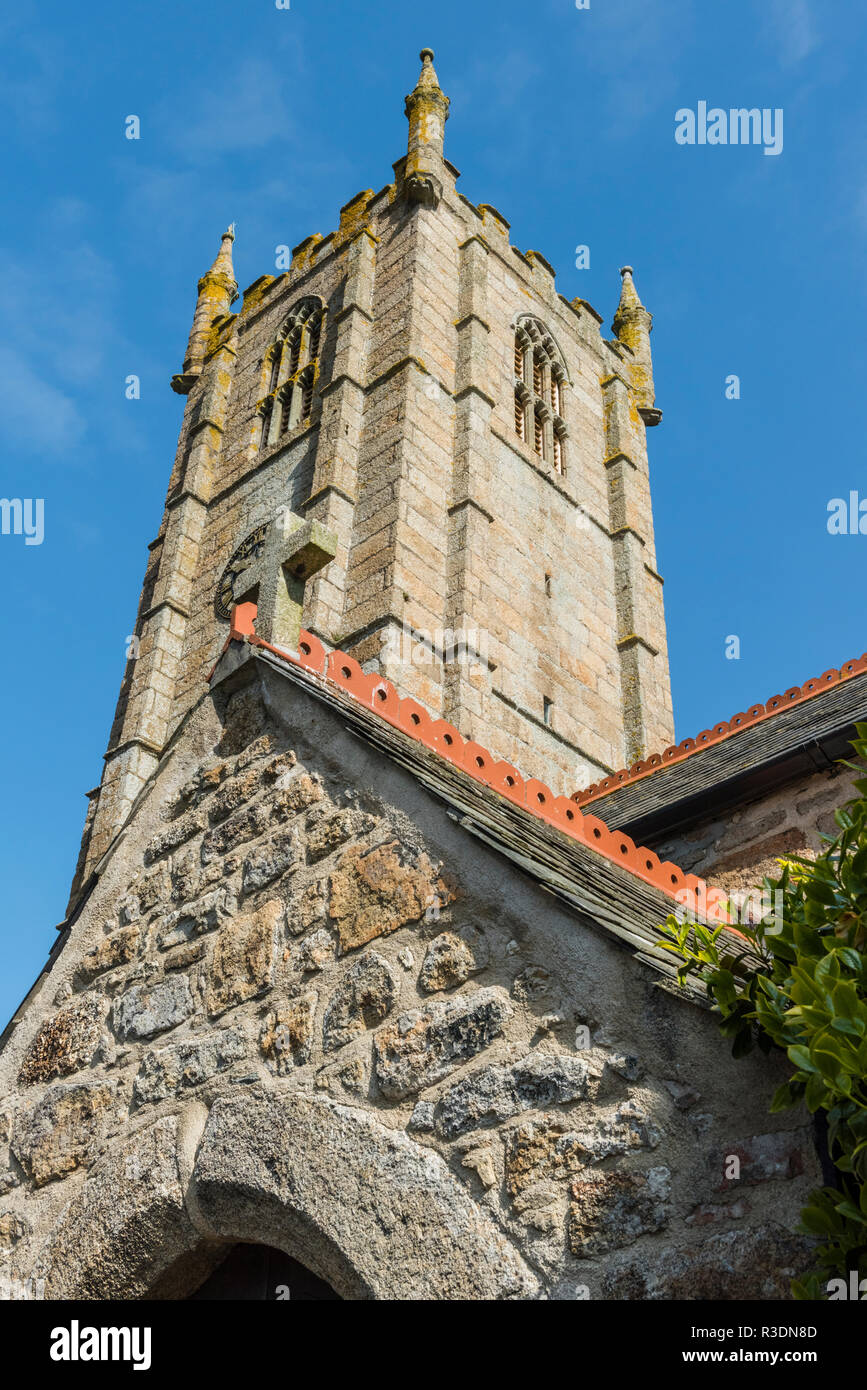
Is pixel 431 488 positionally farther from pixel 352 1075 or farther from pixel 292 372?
pixel 352 1075

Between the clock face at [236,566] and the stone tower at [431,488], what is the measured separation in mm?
53

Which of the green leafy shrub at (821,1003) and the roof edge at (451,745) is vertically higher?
the roof edge at (451,745)

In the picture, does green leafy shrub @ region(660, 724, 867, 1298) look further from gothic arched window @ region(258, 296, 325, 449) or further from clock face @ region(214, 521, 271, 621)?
gothic arched window @ region(258, 296, 325, 449)

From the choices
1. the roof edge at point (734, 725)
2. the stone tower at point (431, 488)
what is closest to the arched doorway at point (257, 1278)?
the roof edge at point (734, 725)

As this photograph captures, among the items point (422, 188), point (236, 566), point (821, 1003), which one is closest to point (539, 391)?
point (422, 188)

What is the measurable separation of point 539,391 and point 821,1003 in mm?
24462

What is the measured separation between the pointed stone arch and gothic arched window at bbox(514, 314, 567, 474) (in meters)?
21.4

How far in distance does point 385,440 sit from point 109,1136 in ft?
58.8

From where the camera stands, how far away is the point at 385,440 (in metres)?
21.3

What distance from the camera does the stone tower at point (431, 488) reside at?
65.2 ft

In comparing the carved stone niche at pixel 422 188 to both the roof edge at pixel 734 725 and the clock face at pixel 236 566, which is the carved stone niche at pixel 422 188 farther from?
the roof edge at pixel 734 725

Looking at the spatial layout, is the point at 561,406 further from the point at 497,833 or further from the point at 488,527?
the point at 497,833

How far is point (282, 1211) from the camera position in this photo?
367 cm

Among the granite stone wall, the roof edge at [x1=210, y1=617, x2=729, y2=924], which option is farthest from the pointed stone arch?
the roof edge at [x1=210, y1=617, x2=729, y2=924]
